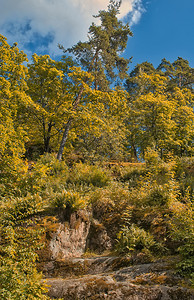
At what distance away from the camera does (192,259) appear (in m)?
4.30

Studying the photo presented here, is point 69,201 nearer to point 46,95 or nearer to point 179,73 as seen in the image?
point 46,95

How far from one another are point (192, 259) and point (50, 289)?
3.14m

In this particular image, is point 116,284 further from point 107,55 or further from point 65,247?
point 107,55

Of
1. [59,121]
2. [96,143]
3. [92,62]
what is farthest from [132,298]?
[92,62]

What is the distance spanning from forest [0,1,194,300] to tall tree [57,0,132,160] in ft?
0.30

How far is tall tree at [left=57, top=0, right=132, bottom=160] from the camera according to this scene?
19.2 meters

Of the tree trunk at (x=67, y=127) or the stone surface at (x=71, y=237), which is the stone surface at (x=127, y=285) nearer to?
the stone surface at (x=71, y=237)

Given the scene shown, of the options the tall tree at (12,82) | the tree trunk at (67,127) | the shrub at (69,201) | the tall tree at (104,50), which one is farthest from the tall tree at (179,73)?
the shrub at (69,201)

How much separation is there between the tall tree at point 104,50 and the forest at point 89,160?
0.09m

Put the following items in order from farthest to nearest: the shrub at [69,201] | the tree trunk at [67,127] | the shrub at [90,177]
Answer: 1. the tree trunk at [67,127]
2. the shrub at [90,177]
3. the shrub at [69,201]

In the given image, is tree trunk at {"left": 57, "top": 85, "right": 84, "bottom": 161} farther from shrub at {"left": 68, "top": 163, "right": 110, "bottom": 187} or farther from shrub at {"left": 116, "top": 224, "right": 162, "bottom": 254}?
shrub at {"left": 116, "top": 224, "right": 162, "bottom": 254}

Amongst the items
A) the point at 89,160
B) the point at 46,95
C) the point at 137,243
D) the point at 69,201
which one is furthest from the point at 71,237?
the point at 46,95

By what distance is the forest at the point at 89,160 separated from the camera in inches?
211

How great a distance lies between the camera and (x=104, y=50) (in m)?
19.9
